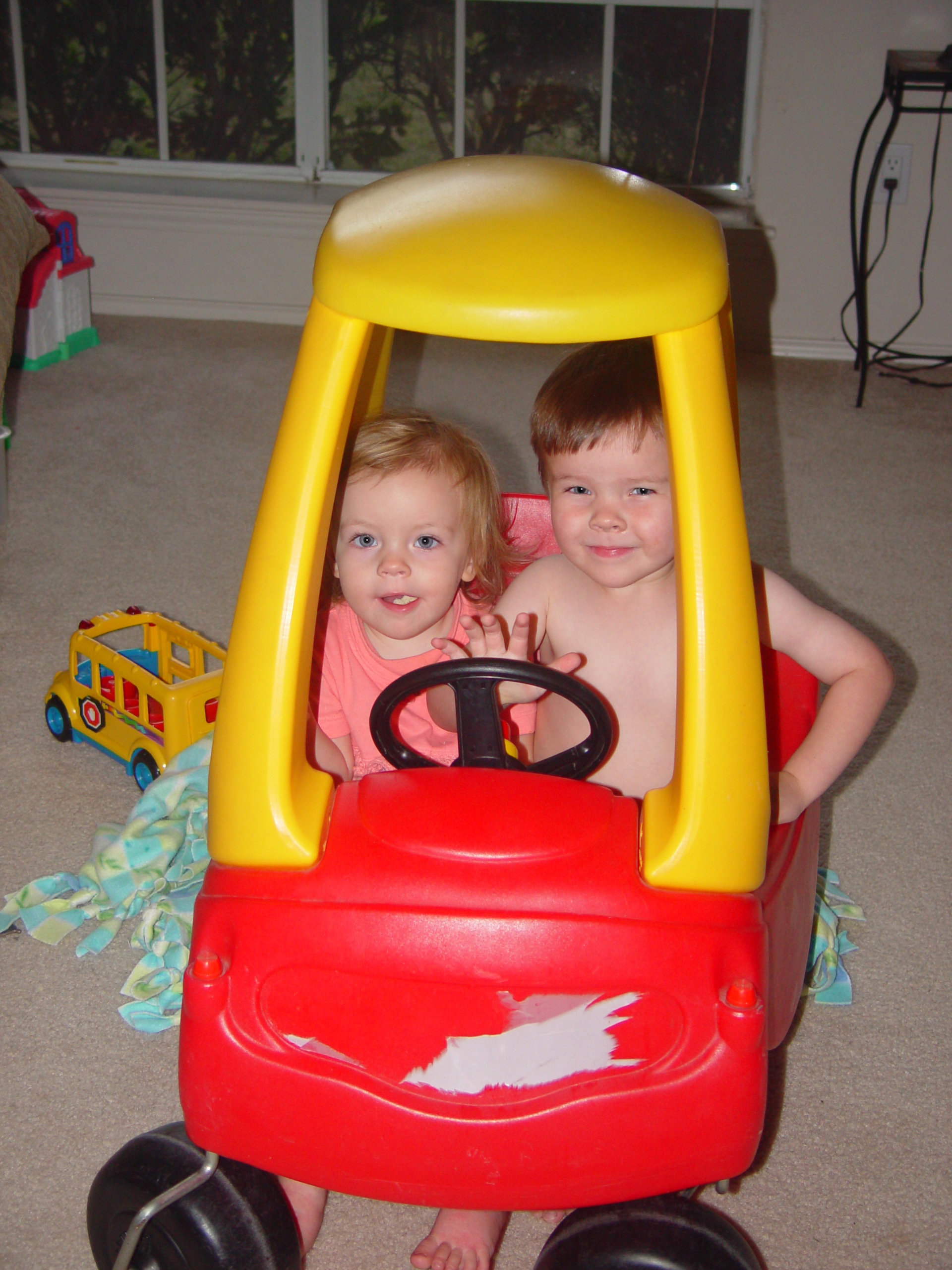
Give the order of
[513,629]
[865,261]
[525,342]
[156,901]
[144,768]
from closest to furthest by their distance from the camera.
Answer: [525,342]
[513,629]
[156,901]
[144,768]
[865,261]

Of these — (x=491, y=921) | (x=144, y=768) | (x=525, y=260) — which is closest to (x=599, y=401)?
(x=525, y=260)

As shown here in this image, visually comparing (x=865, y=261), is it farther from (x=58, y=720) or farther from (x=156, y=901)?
(x=156, y=901)

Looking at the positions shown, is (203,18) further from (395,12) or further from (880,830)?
(880,830)

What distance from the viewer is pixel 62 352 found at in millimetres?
2729

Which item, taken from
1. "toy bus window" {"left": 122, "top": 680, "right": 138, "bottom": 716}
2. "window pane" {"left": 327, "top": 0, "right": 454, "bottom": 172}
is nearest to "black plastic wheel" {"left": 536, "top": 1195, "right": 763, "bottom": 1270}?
"toy bus window" {"left": 122, "top": 680, "right": 138, "bottom": 716}

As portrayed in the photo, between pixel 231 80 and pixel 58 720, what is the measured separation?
2421mm

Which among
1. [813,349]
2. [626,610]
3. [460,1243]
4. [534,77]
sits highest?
[534,77]

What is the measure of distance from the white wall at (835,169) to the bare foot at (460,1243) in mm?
2554

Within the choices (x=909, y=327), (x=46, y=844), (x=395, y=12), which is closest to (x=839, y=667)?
(x=46, y=844)

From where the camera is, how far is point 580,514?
0.86 metres

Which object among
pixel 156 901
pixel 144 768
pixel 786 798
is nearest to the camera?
pixel 786 798

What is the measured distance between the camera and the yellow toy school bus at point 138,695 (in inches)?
48.8

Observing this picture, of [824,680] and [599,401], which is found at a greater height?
[599,401]

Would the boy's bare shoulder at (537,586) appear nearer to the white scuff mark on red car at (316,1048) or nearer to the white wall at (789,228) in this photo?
the white scuff mark on red car at (316,1048)
